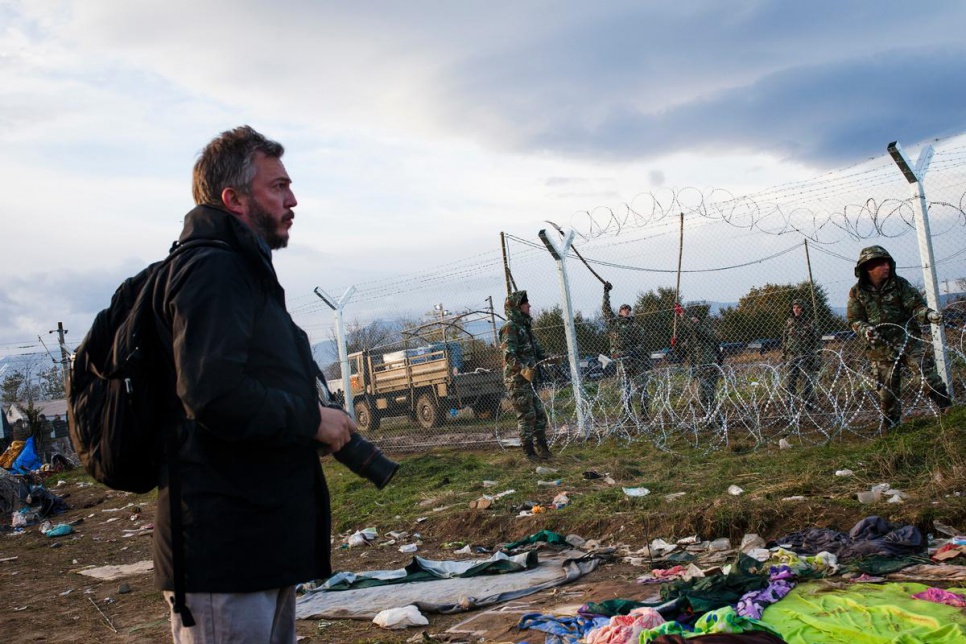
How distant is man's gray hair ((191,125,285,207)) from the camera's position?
7.28 feet

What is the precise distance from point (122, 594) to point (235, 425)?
5360 mm

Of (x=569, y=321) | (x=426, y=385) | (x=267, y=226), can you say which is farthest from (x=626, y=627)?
(x=426, y=385)

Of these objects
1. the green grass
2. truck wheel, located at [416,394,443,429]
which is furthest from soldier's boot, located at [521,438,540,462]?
truck wheel, located at [416,394,443,429]

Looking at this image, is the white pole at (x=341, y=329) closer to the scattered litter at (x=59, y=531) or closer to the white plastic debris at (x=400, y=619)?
the scattered litter at (x=59, y=531)

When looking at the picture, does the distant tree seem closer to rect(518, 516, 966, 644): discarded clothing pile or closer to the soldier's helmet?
the soldier's helmet

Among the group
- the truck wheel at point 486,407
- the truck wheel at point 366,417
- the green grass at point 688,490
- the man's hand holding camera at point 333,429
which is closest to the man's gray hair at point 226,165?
the man's hand holding camera at point 333,429

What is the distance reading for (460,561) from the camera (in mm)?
6230

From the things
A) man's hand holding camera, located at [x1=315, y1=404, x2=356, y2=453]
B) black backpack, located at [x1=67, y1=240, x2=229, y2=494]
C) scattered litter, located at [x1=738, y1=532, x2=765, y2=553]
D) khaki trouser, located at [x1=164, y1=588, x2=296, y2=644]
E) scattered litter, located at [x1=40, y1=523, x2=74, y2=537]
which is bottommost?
scattered litter, located at [x1=40, y1=523, x2=74, y2=537]

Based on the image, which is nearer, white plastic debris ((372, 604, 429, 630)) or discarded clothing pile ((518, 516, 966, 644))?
discarded clothing pile ((518, 516, 966, 644))

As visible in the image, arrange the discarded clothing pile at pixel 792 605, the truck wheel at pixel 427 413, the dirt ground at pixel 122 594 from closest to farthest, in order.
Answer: the discarded clothing pile at pixel 792 605, the dirt ground at pixel 122 594, the truck wheel at pixel 427 413

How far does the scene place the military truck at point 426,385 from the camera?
16.4m

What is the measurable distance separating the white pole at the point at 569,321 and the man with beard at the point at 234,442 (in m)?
8.66

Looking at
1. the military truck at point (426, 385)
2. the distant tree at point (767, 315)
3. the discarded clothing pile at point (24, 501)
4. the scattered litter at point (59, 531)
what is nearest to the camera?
the scattered litter at point (59, 531)

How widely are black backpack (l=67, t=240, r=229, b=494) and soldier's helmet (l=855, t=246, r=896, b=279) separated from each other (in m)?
7.92
